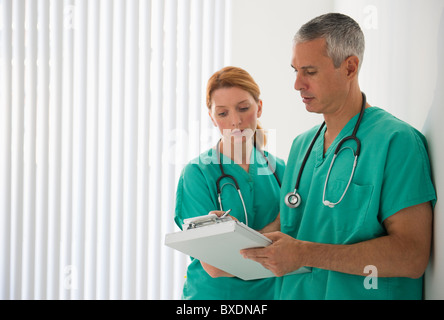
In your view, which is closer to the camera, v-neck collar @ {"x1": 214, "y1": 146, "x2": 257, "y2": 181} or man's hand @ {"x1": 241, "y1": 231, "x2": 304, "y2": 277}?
man's hand @ {"x1": 241, "y1": 231, "x2": 304, "y2": 277}

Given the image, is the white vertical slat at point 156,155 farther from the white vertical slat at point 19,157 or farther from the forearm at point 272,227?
the forearm at point 272,227

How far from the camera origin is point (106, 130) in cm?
284

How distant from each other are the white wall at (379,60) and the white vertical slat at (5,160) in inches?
57.8

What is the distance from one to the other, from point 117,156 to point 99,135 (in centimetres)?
18

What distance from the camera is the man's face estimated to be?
1.20m

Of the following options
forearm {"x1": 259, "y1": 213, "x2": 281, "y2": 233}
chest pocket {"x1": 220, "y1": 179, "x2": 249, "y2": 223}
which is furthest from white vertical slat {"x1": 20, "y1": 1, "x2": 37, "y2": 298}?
forearm {"x1": 259, "y1": 213, "x2": 281, "y2": 233}

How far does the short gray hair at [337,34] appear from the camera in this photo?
1.20m

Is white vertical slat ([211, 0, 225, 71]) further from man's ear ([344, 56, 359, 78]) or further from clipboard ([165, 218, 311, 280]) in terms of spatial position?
clipboard ([165, 218, 311, 280])

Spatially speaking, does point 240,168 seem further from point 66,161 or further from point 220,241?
point 66,161

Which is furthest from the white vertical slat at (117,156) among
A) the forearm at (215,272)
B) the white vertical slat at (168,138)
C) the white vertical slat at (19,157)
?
the forearm at (215,272)

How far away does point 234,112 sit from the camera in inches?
63.1

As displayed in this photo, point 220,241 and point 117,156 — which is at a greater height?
point 117,156

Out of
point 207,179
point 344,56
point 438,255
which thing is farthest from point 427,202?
point 207,179

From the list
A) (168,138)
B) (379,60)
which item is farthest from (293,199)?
(168,138)
